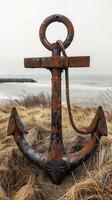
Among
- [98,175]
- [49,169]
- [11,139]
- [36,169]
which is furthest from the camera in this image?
[11,139]

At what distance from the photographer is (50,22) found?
3.73 metres

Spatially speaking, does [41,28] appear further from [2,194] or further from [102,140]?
[2,194]

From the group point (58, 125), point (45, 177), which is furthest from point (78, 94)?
point (58, 125)

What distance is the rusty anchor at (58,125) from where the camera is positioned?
11.8ft

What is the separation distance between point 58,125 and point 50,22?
0.89m

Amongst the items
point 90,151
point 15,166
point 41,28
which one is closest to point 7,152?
point 15,166

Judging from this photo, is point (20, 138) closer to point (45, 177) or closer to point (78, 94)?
point (45, 177)

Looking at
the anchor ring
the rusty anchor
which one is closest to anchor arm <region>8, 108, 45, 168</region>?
the rusty anchor

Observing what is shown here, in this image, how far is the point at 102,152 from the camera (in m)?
3.73

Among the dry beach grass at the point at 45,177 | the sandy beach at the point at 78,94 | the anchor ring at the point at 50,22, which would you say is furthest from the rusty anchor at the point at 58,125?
the sandy beach at the point at 78,94

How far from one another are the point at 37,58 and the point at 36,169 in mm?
997

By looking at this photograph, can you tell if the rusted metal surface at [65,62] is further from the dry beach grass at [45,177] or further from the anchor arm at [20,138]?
the dry beach grass at [45,177]

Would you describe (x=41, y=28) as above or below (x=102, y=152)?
above

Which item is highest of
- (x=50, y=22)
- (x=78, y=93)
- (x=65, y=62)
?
(x=50, y=22)
